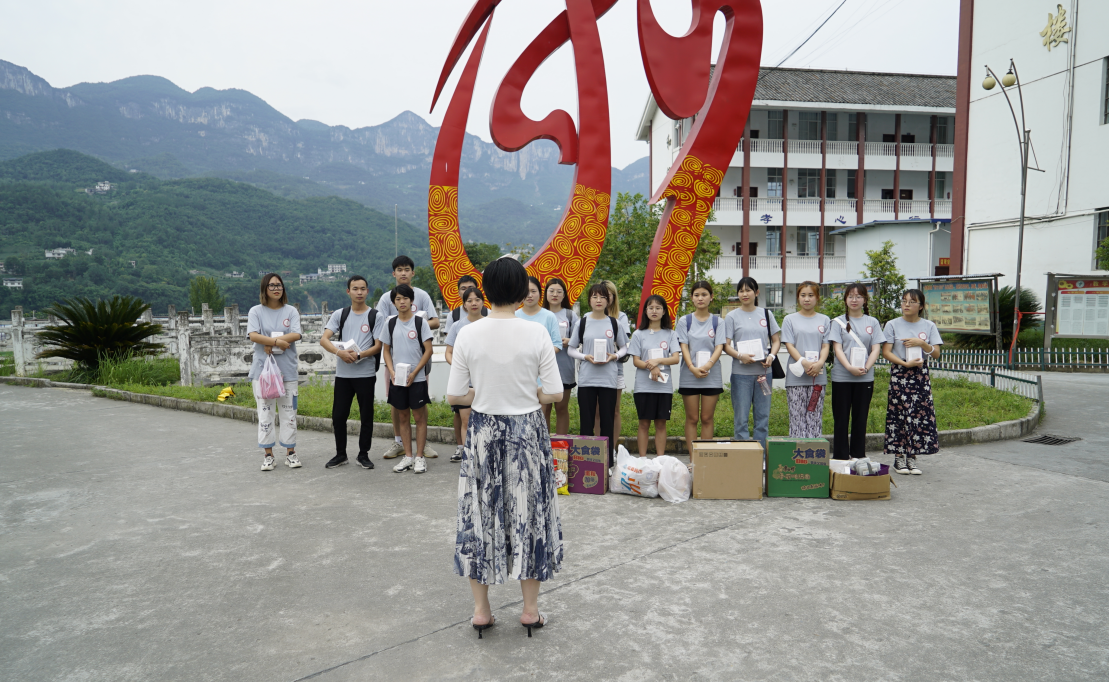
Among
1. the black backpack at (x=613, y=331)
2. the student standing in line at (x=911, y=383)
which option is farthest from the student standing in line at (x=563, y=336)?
the student standing in line at (x=911, y=383)

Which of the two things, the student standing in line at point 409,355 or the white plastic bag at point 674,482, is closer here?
the white plastic bag at point 674,482

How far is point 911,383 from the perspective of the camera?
214 inches

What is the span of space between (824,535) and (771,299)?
91.1 feet

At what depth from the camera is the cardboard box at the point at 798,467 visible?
4.77m

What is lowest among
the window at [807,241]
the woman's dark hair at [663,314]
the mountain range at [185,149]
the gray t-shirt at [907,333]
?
the gray t-shirt at [907,333]

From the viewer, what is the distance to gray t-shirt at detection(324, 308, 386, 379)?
582cm

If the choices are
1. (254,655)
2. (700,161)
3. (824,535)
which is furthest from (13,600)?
(700,161)

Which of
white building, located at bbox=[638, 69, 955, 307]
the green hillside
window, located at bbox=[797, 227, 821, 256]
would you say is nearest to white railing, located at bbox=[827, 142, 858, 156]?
white building, located at bbox=[638, 69, 955, 307]

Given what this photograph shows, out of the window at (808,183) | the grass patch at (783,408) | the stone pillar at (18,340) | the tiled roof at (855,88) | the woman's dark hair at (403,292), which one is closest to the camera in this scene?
the woman's dark hair at (403,292)

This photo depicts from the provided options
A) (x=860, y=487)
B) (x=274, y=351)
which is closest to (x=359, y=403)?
(x=274, y=351)

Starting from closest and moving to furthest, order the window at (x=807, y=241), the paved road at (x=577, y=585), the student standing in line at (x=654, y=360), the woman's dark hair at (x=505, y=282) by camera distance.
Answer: the paved road at (x=577, y=585) → the woman's dark hair at (x=505, y=282) → the student standing in line at (x=654, y=360) → the window at (x=807, y=241)

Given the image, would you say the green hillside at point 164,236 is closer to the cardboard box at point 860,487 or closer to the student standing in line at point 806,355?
the student standing in line at point 806,355

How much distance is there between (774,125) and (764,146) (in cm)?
135

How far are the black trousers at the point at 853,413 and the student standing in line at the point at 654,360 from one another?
1.34 metres
